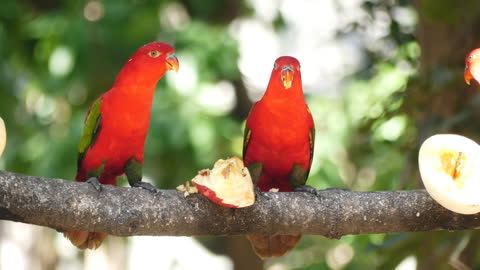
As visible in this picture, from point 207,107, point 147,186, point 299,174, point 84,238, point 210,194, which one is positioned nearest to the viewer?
point 210,194

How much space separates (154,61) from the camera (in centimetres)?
303

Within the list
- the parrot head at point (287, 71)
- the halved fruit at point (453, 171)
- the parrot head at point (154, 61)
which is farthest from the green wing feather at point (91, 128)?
the halved fruit at point (453, 171)

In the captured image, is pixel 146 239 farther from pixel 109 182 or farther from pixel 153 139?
pixel 109 182

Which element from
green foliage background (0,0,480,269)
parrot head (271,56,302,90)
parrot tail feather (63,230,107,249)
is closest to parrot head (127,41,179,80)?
parrot head (271,56,302,90)

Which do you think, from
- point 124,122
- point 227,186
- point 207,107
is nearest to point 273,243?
point 227,186

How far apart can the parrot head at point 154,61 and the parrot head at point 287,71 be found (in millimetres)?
488

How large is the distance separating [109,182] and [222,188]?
970 mm

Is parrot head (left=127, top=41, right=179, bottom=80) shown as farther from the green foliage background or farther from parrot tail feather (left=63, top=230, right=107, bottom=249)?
the green foliage background

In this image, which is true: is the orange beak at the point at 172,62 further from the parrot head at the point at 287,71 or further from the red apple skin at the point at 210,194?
the red apple skin at the point at 210,194

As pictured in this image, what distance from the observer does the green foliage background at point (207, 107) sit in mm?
3861

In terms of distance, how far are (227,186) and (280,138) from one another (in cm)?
63

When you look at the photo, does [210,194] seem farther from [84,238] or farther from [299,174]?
[299,174]

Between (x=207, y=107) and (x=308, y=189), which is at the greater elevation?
(x=207, y=107)

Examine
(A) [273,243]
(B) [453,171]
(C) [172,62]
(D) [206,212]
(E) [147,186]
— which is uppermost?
(C) [172,62]
